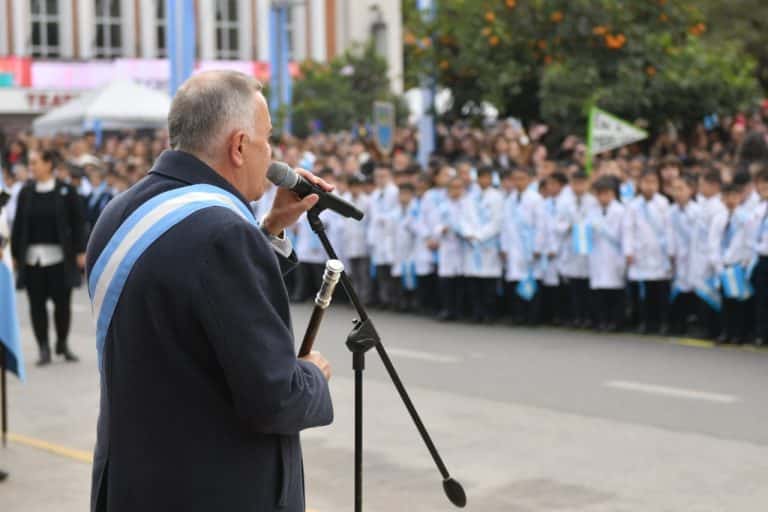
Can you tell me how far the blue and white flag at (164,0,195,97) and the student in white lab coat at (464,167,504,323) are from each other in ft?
19.8

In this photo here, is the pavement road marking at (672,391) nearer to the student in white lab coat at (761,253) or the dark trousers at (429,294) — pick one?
the student in white lab coat at (761,253)

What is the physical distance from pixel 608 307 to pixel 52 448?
713cm

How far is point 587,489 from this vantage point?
23.2 ft

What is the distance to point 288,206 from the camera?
3895 millimetres

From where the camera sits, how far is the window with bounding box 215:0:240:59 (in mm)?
49375

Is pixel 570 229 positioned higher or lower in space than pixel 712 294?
higher

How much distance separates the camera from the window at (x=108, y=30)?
47500 millimetres

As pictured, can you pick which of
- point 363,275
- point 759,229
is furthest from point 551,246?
point 363,275

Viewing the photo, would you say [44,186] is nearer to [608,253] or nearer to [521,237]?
[521,237]

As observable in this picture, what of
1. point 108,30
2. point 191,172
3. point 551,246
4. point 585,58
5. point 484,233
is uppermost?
point 108,30

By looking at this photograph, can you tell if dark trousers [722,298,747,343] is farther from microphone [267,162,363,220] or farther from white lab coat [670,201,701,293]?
→ microphone [267,162,363,220]

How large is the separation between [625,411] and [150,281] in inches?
250

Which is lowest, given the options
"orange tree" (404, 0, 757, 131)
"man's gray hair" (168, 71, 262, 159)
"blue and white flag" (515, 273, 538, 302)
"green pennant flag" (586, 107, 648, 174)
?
"blue and white flag" (515, 273, 538, 302)

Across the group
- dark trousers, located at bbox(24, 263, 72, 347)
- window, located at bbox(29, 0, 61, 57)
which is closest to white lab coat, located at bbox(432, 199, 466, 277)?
dark trousers, located at bbox(24, 263, 72, 347)
